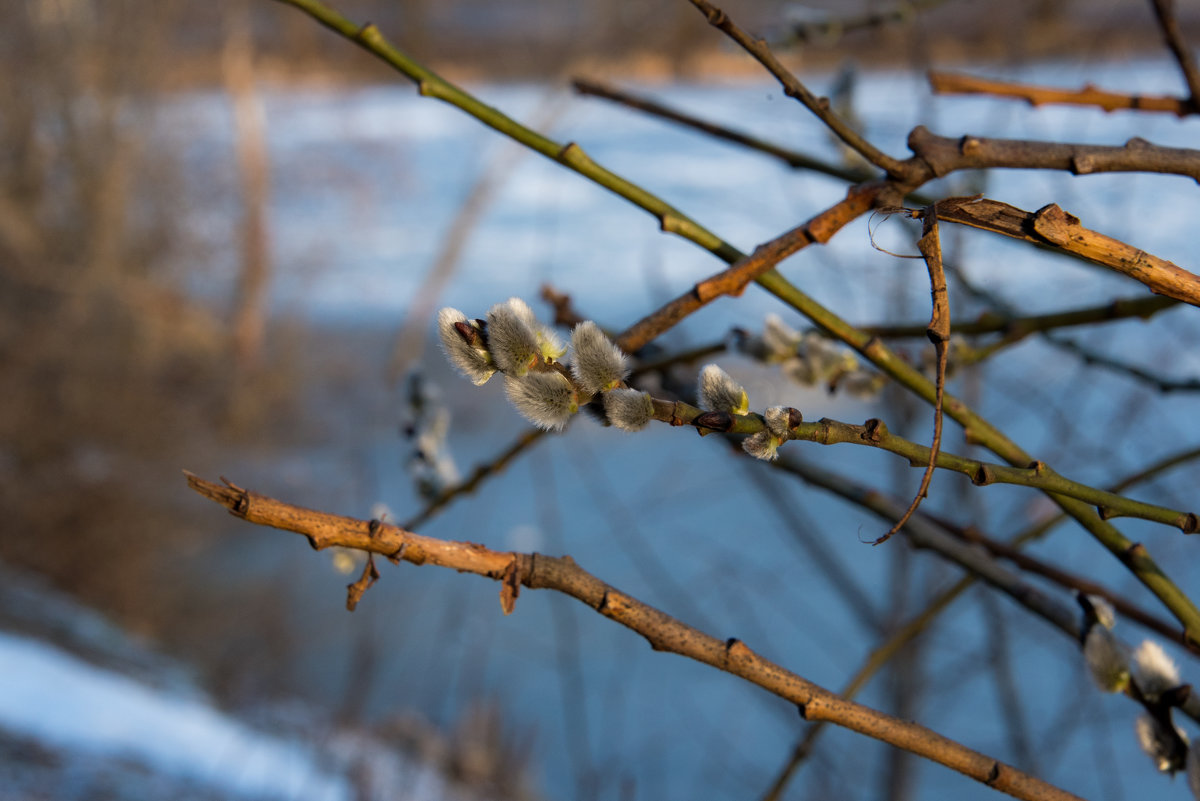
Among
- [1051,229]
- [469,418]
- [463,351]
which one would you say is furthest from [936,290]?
[469,418]

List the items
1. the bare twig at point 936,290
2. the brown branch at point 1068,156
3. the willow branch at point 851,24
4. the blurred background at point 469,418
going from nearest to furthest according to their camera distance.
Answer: the bare twig at point 936,290 < the brown branch at point 1068,156 < the willow branch at point 851,24 < the blurred background at point 469,418

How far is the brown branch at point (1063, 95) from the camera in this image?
51cm

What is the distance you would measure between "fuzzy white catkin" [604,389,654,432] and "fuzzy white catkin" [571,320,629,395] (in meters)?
0.01

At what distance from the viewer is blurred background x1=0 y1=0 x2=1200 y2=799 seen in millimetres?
2025

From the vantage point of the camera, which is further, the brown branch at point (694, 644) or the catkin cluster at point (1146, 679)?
the catkin cluster at point (1146, 679)

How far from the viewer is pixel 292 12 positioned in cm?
623

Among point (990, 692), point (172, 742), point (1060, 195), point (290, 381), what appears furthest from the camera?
point (290, 381)

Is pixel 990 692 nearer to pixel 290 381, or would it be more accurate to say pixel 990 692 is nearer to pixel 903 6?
pixel 903 6

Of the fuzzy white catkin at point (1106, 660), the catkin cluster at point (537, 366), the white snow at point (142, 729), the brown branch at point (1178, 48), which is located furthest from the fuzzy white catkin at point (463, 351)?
the white snow at point (142, 729)

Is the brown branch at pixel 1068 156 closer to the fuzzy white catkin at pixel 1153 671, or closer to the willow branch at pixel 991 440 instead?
the willow branch at pixel 991 440

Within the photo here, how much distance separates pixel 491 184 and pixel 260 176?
2.11 meters

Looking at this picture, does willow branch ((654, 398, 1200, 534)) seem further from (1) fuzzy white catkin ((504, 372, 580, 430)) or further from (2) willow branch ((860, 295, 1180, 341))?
(2) willow branch ((860, 295, 1180, 341))

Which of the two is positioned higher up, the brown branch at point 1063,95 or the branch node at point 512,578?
the brown branch at point 1063,95

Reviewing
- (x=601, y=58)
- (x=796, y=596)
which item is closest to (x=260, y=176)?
(x=601, y=58)
